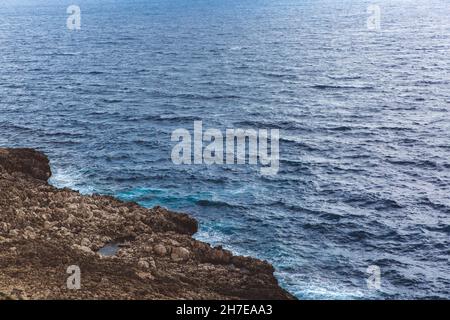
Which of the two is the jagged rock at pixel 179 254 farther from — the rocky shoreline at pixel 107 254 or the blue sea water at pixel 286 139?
the blue sea water at pixel 286 139

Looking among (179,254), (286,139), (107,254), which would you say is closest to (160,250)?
(179,254)

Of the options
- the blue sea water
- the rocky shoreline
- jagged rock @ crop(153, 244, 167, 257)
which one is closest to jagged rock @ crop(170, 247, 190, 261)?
the rocky shoreline

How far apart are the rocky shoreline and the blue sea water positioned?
3037 millimetres

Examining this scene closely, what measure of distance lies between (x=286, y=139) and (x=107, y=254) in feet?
103

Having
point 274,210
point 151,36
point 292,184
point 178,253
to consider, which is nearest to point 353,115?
point 292,184

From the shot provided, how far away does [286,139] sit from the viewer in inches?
2448

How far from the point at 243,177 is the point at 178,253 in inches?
697

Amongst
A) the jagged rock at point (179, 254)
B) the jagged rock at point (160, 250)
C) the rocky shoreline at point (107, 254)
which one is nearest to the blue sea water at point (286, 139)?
the rocky shoreline at point (107, 254)

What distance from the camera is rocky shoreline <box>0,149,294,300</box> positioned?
1192 inches

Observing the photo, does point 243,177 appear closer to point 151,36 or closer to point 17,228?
point 17,228

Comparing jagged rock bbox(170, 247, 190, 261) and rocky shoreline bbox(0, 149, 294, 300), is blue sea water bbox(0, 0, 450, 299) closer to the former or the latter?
rocky shoreline bbox(0, 149, 294, 300)

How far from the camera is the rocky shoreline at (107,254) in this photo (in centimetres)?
3028

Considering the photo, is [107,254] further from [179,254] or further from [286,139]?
[286,139]

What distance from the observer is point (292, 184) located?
2014 inches
